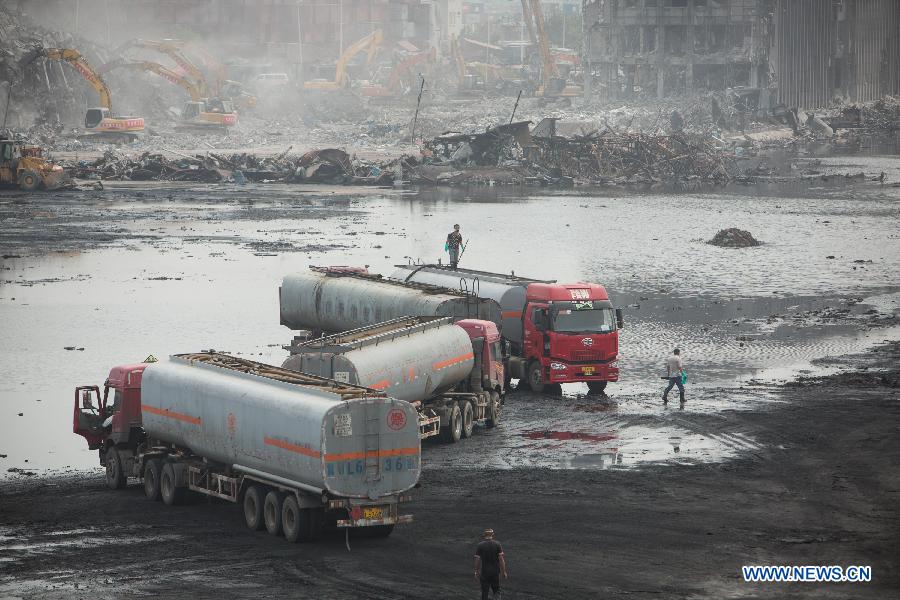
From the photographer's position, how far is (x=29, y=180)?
87.7 metres

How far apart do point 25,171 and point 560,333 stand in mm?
58785

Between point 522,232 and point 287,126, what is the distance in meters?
75.4

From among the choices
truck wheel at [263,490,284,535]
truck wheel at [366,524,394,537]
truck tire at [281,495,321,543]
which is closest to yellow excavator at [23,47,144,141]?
truck wheel at [263,490,284,535]

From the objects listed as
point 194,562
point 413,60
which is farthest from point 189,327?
point 413,60

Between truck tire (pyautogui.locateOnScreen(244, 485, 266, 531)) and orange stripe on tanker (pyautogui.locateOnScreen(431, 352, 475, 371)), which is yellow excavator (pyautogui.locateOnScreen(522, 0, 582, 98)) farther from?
truck tire (pyautogui.locateOnScreen(244, 485, 266, 531))

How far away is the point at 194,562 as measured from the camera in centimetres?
2241

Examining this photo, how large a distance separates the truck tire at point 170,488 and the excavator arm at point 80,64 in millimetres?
81382

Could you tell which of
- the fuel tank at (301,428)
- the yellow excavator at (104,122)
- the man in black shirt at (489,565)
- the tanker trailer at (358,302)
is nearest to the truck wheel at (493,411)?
the tanker trailer at (358,302)

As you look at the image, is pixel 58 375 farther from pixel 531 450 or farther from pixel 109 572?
pixel 109 572

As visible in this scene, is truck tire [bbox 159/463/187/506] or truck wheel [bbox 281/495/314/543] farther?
truck tire [bbox 159/463/187/506]

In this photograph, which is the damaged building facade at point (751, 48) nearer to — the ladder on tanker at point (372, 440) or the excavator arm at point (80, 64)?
the excavator arm at point (80, 64)

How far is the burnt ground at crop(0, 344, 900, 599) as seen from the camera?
69.8 feet

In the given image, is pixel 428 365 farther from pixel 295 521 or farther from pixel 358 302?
pixel 295 521

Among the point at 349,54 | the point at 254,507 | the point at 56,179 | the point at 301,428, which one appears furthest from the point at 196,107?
the point at 301,428
